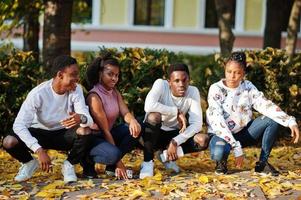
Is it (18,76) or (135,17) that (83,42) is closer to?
(135,17)

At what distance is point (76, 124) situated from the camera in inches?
230

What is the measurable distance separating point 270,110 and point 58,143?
2.14 meters

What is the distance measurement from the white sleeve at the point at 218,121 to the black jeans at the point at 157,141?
0.97 ft

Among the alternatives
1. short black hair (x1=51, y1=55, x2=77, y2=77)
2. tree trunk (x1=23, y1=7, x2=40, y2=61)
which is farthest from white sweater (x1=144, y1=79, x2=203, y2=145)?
tree trunk (x1=23, y1=7, x2=40, y2=61)

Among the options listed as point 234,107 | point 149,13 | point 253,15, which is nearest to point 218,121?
point 234,107

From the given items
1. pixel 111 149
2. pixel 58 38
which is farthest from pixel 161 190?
pixel 58 38

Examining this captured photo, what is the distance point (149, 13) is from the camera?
23.7m

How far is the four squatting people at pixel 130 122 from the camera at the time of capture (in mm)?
5902

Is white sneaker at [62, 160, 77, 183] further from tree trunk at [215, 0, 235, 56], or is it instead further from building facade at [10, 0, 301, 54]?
building facade at [10, 0, 301, 54]

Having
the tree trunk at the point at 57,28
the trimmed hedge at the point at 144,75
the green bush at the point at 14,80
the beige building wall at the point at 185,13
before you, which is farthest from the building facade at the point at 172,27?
the green bush at the point at 14,80

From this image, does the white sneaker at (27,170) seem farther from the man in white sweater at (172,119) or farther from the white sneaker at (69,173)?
the man in white sweater at (172,119)

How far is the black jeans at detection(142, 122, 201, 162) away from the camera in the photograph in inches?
243

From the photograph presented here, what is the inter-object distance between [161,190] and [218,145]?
84 centimetres

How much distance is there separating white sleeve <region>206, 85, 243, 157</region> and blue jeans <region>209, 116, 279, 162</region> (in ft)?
0.21
